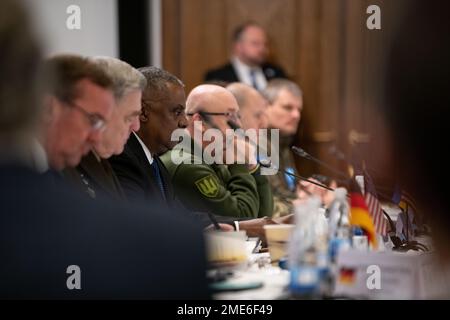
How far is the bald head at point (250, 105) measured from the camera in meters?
2.75

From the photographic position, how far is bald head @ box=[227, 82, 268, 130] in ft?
9.01

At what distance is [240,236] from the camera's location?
231 cm

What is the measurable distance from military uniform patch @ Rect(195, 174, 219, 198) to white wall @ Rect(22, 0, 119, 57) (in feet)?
1.36

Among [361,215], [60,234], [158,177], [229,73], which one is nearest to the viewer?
[60,234]

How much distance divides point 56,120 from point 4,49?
36 cm

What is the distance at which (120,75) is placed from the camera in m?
2.29

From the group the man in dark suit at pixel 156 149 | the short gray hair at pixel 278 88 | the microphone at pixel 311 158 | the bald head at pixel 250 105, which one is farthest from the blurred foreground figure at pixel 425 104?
the bald head at pixel 250 105

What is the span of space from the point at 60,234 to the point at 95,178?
0.58 feet

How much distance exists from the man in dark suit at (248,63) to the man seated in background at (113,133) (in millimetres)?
293

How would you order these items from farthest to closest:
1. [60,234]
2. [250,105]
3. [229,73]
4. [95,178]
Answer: [250,105] → [229,73] → [95,178] → [60,234]

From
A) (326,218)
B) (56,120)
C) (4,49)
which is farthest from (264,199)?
(4,49)

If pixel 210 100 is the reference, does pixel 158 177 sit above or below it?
below

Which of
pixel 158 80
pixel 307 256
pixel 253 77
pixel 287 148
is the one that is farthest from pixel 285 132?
pixel 307 256

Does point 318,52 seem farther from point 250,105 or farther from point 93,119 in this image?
point 93,119
